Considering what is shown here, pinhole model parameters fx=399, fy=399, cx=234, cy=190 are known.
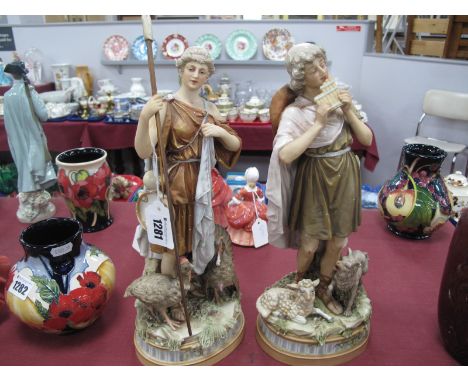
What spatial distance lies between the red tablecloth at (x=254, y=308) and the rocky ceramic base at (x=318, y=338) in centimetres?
4

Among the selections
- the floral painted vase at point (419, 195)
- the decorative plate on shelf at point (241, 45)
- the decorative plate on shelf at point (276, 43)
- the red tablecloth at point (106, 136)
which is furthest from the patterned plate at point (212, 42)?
the floral painted vase at point (419, 195)

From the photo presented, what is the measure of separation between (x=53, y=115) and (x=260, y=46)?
176 centimetres

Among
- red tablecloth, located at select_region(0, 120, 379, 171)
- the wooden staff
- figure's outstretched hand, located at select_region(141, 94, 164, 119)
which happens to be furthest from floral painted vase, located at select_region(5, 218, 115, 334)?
red tablecloth, located at select_region(0, 120, 379, 171)

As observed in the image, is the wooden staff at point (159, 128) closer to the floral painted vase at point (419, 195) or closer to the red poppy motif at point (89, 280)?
the red poppy motif at point (89, 280)

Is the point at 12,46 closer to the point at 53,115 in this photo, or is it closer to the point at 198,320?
the point at 53,115

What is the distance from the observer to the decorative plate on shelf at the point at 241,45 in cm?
336

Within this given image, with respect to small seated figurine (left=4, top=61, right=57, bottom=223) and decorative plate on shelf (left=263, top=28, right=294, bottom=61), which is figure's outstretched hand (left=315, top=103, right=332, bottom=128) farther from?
decorative plate on shelf (left=263, top=28, right=294, bottom=61)

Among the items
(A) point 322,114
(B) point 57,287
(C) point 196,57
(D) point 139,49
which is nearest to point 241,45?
(D) point 139,49

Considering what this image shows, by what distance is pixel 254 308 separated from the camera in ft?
4.33

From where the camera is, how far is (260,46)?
3.41 meters

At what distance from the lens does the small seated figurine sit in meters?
1.67

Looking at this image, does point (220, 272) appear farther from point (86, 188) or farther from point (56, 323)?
point (86, 188)

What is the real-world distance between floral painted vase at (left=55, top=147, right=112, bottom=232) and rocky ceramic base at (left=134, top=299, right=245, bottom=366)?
0.79 metres
